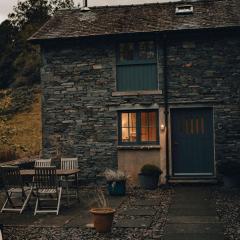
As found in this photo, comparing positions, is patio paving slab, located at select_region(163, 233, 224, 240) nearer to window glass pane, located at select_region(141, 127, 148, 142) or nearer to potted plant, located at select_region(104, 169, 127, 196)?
potted plant, located at select_region(104, 169, 127, 196)

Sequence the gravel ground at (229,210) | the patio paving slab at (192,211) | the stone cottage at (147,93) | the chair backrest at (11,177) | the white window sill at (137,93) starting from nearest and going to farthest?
the gravel ground at (229,210), the patio paving slab at (192,211), the chair backrest at (11,177), the stone cottage at (147,93), the white window sill at (137,93)

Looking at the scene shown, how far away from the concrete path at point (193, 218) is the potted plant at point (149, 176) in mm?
1025

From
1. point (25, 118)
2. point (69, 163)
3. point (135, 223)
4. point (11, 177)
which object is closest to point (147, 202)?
point (135, 223)

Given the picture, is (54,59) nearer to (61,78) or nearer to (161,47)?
(61,78)

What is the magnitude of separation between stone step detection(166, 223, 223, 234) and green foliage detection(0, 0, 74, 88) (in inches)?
1010

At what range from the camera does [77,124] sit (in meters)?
14.1

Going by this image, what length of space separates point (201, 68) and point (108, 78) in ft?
9.78

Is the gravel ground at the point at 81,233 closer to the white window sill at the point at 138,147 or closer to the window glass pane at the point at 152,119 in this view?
the white window sill at the point at 138,147

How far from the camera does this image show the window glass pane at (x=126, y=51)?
13953 millimetres

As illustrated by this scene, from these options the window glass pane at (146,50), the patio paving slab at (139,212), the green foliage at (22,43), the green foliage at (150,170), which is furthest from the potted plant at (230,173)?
the green foliage at (22,43)

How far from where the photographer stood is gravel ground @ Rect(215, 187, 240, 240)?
740 centimetres

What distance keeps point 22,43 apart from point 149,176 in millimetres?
28604

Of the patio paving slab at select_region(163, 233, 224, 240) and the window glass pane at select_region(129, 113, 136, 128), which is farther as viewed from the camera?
the window glass pane at select_region(129, 113, 136, 128)

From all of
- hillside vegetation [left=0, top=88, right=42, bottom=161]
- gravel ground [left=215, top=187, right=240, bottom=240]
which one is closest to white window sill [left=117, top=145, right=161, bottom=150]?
gravel ground [left=215, top=187, right=240, bottom=240]
